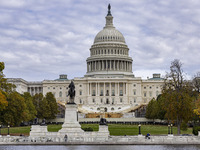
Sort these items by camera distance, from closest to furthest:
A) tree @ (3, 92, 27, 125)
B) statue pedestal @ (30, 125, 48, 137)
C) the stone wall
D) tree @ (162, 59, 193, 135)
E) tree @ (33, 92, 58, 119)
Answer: the stone wall < statue pedestal @ (30, 125, 48, 137) < tree @ (162, 59, 193, 135) < tree @ (3, 92, 27, 125) < tree @ (33, 92, 58, 119)

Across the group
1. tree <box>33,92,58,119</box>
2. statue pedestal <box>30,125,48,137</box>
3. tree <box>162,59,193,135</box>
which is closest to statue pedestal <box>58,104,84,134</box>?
statue pedestal <box>30,125,48,137</box>

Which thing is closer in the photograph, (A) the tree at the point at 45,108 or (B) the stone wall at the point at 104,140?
(B) the stone wall at the point at 104,140

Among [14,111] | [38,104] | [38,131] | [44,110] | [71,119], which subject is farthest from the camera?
[38,104]

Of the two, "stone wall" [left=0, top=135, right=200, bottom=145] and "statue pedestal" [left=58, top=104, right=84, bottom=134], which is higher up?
"statue pedestal" [left=58, top=104, right=84, bottom=134]

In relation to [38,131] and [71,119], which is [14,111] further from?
[38,131]

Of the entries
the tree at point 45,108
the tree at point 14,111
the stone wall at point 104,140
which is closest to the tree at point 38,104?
the tree at point 45,108

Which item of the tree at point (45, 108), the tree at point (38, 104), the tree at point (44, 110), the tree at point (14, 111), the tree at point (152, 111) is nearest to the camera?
the tree at point (14, 111)

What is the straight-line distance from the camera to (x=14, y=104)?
97.4 meters

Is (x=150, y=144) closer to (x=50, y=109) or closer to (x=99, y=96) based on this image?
(x=50, y=109)

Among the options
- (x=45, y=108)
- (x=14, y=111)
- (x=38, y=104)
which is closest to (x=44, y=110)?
(x=45, y=108)

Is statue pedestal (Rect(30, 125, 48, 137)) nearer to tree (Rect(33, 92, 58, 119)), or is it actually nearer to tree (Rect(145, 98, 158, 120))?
tree (Rect(145, 98, 158, 120))

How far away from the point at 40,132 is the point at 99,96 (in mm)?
127871

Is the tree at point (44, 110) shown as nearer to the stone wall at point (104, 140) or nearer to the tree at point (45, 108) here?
the tree at point (45, 108)

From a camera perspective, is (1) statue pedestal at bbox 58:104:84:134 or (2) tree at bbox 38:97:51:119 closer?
(1) statue pedestal at bbox 58:104:84:134
